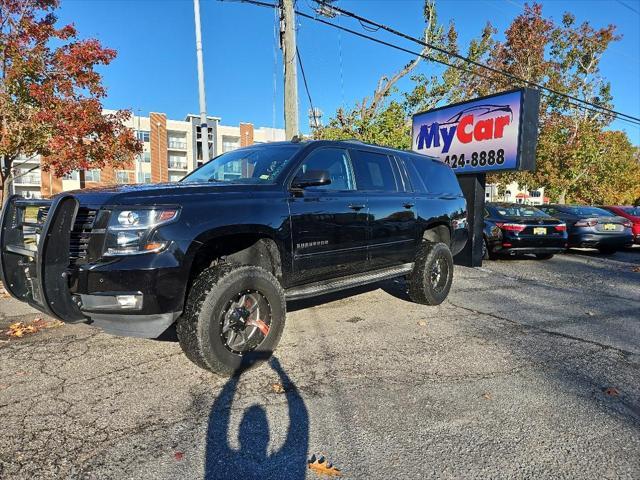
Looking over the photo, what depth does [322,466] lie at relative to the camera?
96.3 inches

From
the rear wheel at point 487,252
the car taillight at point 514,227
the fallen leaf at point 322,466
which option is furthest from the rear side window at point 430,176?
the rear wheel at point 487,252

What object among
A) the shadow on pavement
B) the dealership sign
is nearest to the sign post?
the dealership sign

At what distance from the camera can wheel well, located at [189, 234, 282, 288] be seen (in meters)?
3.78

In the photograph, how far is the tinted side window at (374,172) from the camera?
5.10 m

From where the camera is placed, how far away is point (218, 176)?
4793mm

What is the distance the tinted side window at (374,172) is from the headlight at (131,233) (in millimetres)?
2490

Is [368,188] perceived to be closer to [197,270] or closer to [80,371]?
[197,270]

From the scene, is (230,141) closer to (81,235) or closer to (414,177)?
(414,177)

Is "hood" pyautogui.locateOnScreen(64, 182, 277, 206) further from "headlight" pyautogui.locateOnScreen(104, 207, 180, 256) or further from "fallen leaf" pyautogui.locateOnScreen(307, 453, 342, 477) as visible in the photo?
"fallen leaf" pyautogui.locateOnScreen(307, 453, 342, 477)

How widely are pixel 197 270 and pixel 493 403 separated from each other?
255 centimetres

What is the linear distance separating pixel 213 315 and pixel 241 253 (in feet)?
2.68

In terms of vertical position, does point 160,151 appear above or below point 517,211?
above

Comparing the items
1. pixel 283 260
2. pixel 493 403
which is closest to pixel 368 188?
pixel 283 260

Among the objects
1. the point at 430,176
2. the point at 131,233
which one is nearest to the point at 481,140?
the point at 430,176
